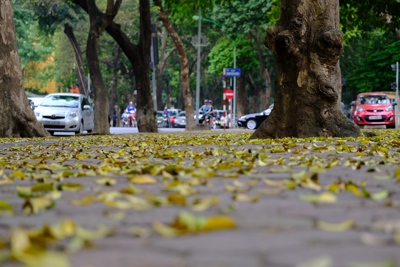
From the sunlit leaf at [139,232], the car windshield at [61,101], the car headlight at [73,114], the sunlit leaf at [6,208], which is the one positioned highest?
the car windshield at [61,101]

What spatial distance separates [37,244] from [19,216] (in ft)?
3.54

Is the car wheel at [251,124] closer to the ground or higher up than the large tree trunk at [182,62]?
closer to the ground

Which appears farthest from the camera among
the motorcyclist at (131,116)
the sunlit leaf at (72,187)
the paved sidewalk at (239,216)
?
the motorcyclist at (131,116)

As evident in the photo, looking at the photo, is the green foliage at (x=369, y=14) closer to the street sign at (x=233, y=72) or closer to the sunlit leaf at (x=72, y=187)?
the street sign at (x=233, y=72)

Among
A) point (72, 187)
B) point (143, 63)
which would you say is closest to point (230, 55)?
point (143, 63)

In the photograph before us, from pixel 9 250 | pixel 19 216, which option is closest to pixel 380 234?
Answer: pixel 9 250

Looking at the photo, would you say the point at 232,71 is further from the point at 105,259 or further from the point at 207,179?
the point at 105,259

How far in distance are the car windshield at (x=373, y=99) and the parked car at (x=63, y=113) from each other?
54.9 ft

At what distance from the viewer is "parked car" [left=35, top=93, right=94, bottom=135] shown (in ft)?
101

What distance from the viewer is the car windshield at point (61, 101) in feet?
104

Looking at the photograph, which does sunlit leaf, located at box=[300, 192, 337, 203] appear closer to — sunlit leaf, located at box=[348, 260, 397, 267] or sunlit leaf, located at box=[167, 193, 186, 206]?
sunlit leaf, located at box=[167, 193, 186, 206]

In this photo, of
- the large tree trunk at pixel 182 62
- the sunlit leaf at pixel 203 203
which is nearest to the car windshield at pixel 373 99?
the large tree trunk at pixel 182 62

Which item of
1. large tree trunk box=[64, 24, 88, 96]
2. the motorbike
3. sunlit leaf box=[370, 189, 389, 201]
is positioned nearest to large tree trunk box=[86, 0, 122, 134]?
large tree trunk box=[64, 24, 88, 96]

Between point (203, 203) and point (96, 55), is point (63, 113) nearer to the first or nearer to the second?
point (96, 55)
